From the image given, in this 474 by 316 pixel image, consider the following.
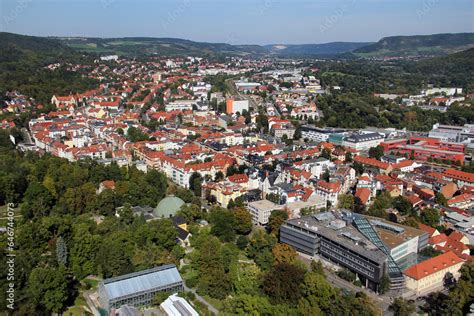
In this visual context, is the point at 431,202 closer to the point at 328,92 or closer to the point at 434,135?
the point at 434,135

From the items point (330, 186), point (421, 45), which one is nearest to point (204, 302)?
point (330, 186)

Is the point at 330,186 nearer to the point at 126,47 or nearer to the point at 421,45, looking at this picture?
the point at 126,47

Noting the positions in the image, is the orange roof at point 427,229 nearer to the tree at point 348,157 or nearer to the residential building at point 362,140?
the tree at point 348,157

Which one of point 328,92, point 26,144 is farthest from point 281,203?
point 328,92

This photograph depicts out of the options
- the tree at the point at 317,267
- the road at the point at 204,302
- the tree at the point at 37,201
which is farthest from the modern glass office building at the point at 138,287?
the tree at the point at 37,201

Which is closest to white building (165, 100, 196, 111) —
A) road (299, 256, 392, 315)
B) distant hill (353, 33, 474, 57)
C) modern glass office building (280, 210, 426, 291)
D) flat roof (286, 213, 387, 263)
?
flat roof (286, 213, 387, 263)

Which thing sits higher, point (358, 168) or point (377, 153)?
point (377, 153)
